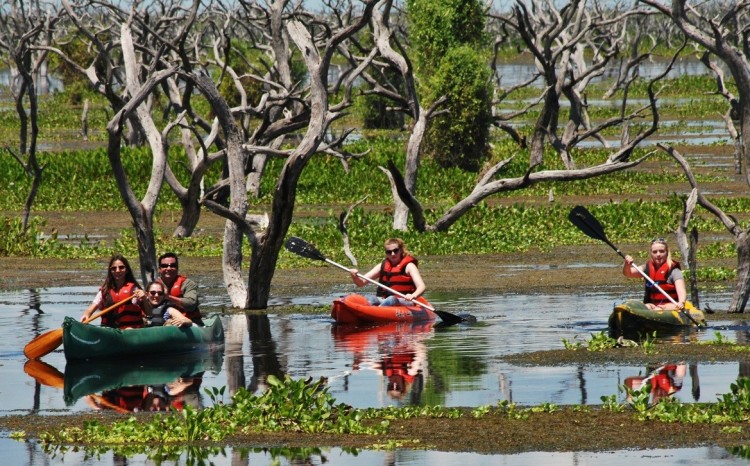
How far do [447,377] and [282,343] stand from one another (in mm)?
3498

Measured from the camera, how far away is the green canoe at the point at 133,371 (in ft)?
46.9

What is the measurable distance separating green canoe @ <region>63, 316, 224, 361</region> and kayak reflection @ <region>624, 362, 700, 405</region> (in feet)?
16.3

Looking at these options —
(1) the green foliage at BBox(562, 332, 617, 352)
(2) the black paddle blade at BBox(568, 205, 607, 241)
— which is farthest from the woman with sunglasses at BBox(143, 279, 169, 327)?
(2) the black paddle blade at BBox(568, 205, 607, 241)

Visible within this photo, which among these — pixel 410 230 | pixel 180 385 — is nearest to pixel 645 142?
pixel 410 230

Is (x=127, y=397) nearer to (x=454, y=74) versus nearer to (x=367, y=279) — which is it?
(x=367, y=279)

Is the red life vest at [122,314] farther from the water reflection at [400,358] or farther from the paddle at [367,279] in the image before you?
the paddle at [367,279]

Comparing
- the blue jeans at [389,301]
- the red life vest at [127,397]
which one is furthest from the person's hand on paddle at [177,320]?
the blue jeans at [389,301]

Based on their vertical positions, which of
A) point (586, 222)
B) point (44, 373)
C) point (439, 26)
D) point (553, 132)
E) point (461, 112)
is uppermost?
point (439, 26)

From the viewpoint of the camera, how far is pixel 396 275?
64.7 ft

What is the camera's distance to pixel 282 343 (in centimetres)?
1725

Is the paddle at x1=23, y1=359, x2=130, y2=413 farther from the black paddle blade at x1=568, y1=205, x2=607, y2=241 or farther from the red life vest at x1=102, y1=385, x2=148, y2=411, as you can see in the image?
the black paddle blade at x1=568, y1=205, x2=607, y2=241

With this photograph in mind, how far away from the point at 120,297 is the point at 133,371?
1175mm

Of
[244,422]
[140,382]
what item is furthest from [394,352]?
[244,422]

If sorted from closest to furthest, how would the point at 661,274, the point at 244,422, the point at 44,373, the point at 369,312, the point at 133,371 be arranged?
the point at 244,422 → the point at 44,373 → the point at 133,371 → the point at 661,274 → the point at 369,312
